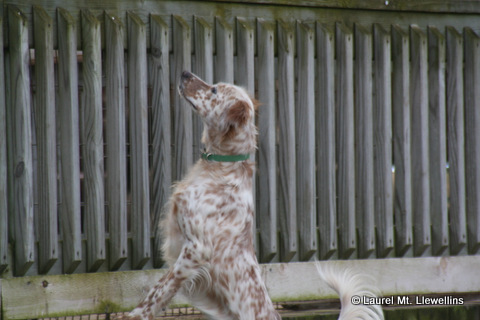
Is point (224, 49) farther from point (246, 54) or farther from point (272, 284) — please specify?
point (272, 284)

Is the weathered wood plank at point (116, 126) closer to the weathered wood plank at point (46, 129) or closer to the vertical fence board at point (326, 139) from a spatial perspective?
the weathered wood plank at point (46, 129)

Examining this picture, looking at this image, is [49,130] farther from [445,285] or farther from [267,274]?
[445,285]

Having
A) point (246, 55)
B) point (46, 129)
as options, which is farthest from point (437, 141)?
point (46, 129)

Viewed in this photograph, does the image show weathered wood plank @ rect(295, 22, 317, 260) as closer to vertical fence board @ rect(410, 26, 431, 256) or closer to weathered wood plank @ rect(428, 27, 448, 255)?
vertical fence board @ rect(410, 26, 431, 256)

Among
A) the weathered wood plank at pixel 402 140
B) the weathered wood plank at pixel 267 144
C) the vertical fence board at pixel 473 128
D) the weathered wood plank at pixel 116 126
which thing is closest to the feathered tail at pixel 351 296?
the weathered wood plank at pixel 267 144

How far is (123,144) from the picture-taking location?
15.5 ft

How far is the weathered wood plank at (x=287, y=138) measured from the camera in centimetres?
514

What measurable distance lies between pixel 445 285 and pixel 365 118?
1.39 metres

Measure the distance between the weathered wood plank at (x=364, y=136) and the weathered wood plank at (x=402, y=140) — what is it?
0.81ft

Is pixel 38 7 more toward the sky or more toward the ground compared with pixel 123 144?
more toward the sky

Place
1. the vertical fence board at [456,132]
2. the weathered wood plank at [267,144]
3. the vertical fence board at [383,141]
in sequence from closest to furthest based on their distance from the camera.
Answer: the weathered wood plank at [267,144]
the vertical fence board at [383,141]
the vertical fence board at [456,132]

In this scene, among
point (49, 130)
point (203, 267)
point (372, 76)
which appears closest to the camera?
point (203, 267)

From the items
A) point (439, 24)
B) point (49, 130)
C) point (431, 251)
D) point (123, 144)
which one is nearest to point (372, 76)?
point (439, 24)

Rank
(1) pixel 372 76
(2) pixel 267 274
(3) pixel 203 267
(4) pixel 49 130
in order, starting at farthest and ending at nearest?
(1) pixel 372 76
(2) pixel 267 274
(4) pixel 49 130
(3) pixel 203 267
